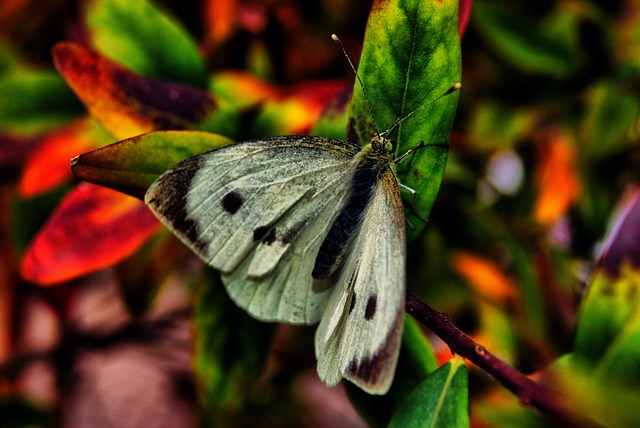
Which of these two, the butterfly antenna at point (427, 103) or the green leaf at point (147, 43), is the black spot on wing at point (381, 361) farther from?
the green leaf at point (147, 43)

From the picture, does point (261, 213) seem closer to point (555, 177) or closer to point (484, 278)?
point (484, 278)

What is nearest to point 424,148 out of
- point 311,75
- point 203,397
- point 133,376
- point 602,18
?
point 203,397

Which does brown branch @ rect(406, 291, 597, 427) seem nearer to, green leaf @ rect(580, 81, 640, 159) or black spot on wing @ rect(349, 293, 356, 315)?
black spot on wing @ rect(349, 293, 356, 315)

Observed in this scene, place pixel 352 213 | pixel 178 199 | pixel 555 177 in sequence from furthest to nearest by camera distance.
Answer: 1. pixel 555 177
2. pixel 352 213
3. pixel 178 199

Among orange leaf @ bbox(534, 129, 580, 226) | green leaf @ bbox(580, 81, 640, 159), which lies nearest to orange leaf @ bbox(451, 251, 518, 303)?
orange leaf @ bbox(534, 129, 580, 226)

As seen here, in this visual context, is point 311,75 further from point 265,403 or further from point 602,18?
point 265,403

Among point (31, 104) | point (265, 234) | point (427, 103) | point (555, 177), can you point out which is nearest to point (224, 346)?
point (265, 234)
